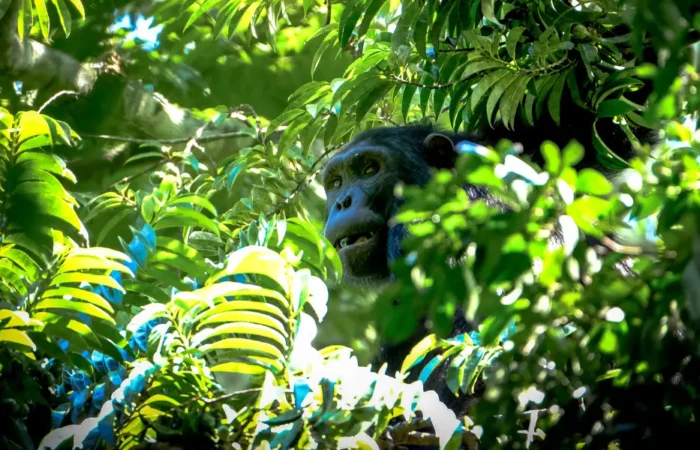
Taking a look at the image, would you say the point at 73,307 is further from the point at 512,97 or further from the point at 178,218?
the point at 512,97

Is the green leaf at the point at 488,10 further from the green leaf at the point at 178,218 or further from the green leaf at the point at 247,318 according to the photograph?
the green leaf at the point at 247,318

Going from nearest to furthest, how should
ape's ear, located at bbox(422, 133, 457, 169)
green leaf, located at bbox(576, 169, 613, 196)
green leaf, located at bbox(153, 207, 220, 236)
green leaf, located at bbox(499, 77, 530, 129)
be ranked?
green leaf, located at bbox(576, 169, 613, 196)
green leaf, located at bbox(153, 207, 220, 236)
green leaf, located at bbox(499, 77, 530, 129)
ape's ear, located at bbox(422, 133, 457, 169)

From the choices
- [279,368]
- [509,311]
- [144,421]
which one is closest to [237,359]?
[279,368]

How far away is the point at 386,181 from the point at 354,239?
42 cm

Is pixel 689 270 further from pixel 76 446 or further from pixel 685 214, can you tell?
pixel 76 446

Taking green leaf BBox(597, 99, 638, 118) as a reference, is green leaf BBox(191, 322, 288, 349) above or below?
below

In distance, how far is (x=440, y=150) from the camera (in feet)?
15.5

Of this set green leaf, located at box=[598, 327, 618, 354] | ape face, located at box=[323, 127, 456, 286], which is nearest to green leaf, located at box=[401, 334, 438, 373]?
green leaf, located at box=[598, 327, 618, 354]

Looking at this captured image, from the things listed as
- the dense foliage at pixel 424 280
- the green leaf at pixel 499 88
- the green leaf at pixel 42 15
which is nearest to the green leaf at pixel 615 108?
the dense foliage at pixel 424 280

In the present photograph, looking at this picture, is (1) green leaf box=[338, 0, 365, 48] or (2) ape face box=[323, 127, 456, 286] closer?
(1) green leaf box=[338, 0, 365, 48]

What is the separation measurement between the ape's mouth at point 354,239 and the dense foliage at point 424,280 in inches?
18.7

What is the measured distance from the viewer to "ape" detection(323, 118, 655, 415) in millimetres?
4203

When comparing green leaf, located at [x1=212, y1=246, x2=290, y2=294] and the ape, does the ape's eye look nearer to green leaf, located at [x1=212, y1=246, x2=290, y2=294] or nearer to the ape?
the ape

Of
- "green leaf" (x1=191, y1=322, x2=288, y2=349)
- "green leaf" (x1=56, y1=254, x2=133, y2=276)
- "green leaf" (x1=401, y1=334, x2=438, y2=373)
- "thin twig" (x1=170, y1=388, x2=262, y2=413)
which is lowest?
"green leaf" (x1=401, y1=334, x2=438, y2=373)
